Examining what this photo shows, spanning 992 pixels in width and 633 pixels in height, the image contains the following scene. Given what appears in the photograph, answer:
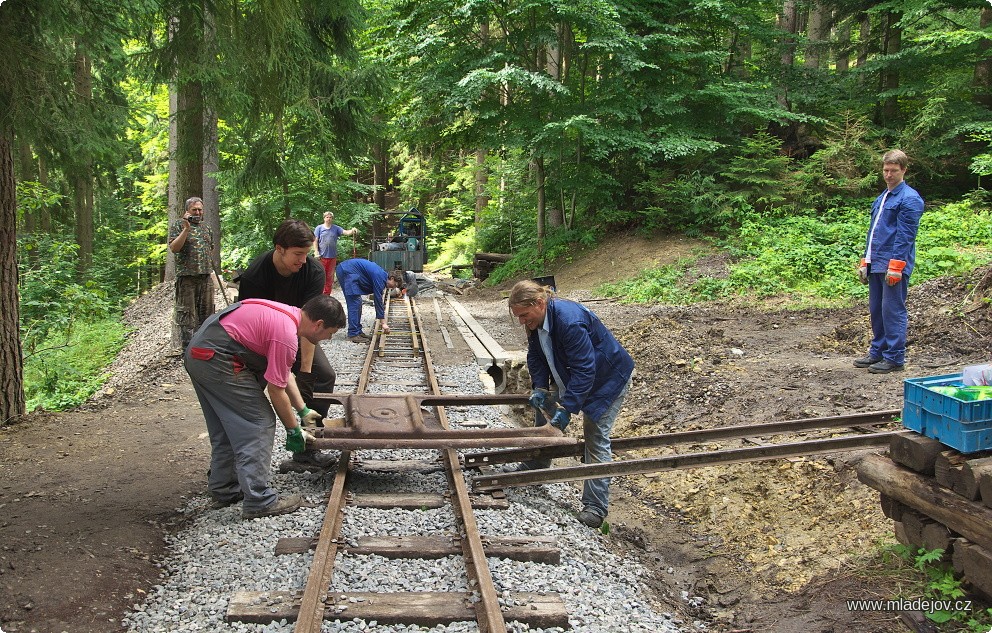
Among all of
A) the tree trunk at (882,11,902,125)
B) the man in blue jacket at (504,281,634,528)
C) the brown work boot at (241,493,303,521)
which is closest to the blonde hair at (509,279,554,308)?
the man in blue jacket at (504,281,634,528)

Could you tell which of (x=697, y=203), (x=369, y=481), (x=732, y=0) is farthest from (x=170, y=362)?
(x=732, y=0)

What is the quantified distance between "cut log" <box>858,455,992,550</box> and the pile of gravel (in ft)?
4.20

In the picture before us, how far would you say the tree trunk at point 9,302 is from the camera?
608 centimetres

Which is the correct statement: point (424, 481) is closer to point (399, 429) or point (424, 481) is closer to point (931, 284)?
point (399, 429)

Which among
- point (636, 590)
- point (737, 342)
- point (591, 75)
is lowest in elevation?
point (636, 590)

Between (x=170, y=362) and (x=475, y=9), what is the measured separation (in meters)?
11.5

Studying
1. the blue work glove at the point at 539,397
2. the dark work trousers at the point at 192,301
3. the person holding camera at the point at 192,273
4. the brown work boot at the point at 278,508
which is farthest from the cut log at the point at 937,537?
the dark work trousers at the point at 192,301

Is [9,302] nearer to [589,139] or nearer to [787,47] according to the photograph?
[589,139]

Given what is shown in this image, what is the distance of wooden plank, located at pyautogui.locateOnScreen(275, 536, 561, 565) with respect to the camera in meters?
3.97

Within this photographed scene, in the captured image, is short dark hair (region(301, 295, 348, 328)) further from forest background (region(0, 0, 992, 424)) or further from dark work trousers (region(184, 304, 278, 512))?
forest background (region(0, 0, 992, 424))

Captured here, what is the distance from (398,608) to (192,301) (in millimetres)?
6385

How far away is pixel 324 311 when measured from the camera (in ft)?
13.5

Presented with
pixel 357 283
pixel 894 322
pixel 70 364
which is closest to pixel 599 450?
pixel 894 322

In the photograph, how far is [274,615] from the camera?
329 centimetres
